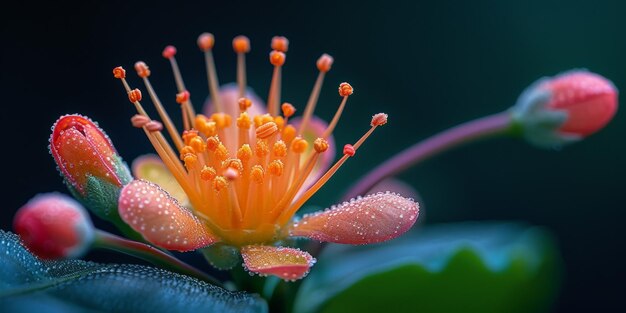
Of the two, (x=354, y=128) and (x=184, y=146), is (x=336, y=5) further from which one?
(x=184, y=146)

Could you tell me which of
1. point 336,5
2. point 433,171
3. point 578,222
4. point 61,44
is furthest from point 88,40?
point 578,222

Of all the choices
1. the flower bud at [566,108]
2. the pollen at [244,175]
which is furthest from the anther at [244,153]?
the flower bud at [566,108]

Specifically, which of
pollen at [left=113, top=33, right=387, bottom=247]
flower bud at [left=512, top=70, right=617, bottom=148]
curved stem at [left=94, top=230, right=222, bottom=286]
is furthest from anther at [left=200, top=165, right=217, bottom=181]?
flower bud at [left=512, top=70, right=617, bottom=148]

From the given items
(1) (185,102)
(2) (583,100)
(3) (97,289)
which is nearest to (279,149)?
(1) (185,102)

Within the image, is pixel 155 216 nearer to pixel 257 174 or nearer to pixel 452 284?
pixel 257 174

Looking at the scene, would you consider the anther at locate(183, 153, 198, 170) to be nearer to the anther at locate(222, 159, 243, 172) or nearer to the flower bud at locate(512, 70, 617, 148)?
the anther at locate(222, 159, 243, 172)

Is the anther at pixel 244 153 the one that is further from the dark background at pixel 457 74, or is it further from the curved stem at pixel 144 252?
the dark background at pixel 457 74

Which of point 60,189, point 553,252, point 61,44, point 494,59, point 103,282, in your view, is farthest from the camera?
point 494,59

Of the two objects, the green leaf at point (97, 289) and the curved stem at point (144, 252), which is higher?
the curved stem at point (144, 252)
